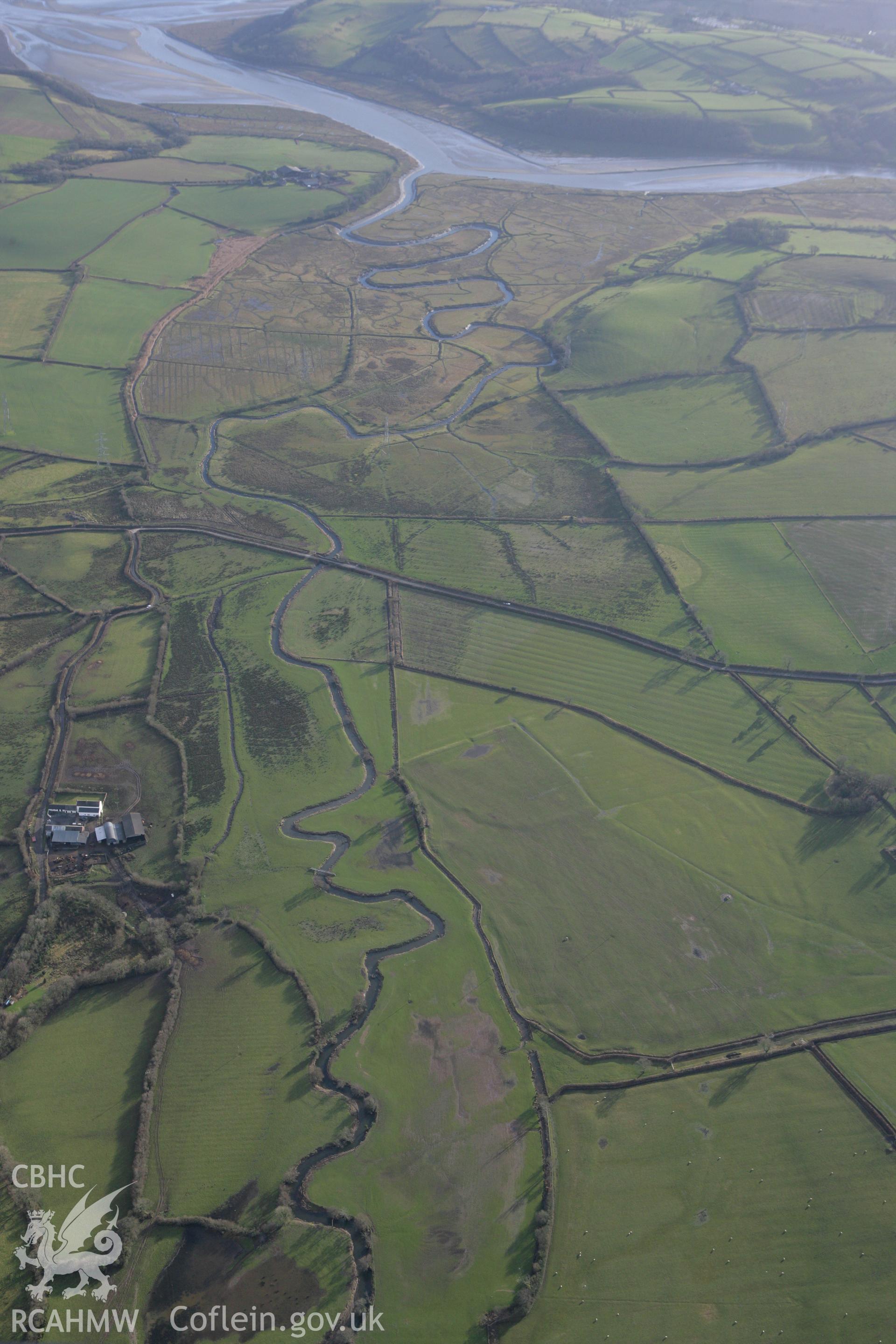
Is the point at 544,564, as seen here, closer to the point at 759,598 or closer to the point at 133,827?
the point at 759,598

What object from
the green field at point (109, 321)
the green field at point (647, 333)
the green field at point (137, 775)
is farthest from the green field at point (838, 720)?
the green field at point (109, 321)

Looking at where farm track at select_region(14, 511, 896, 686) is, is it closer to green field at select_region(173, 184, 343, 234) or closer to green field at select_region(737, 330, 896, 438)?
green field at select_region(737, 330, 896, 438)

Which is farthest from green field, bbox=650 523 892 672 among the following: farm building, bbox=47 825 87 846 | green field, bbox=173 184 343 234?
green field, bbox=173 184 343 234

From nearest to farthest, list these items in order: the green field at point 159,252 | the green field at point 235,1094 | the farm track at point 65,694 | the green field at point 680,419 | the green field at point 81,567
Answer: the green field at point 235,1094, the farm track at point 65,694, the green field at point 81,567, the green field at point 680,419, the green field at point 159,252

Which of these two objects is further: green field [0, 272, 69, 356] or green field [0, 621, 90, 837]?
green field [0, 272, 69, 356]

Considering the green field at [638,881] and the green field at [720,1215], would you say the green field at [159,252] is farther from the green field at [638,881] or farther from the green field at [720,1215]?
the green field at [720,1215]

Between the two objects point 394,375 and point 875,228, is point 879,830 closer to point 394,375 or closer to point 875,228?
point 394,375

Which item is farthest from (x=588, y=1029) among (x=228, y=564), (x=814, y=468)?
(x=814, y=468)
